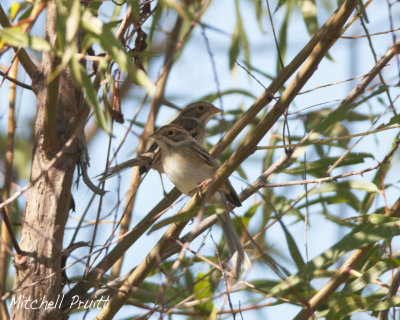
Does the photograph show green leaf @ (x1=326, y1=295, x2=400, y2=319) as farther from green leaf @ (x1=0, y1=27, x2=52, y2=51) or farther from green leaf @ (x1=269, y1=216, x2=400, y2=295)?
green leaf @ (x1=0, y1=27, x2=52, y2=51)

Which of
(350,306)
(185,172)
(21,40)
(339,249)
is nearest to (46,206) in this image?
(185,172)

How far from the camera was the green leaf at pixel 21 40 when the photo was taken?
216cm

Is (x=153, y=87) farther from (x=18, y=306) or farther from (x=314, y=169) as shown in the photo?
(x=314, y=169)

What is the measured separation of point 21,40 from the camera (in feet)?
7.14

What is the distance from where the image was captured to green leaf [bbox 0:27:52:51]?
7.08 ft

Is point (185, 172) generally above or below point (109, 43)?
above

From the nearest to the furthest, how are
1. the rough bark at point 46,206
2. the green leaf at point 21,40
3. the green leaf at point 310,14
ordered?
the green leaf at point 21,40, the rough bark at point 46,206, the green leaf at point 310,14

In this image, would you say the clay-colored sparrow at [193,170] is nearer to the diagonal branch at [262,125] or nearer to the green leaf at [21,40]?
the diagonal branch at [262,125]

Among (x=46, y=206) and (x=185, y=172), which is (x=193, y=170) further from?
(x=46, y=206)

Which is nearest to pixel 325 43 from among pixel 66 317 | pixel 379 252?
pixel 379 252

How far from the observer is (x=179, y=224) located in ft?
9.62

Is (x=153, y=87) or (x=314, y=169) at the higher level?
(x=314, y=169)

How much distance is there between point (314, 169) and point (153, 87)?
7.20ft

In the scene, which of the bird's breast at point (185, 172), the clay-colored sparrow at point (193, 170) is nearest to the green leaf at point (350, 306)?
the clay-colored sparrow at point (193, 170)
